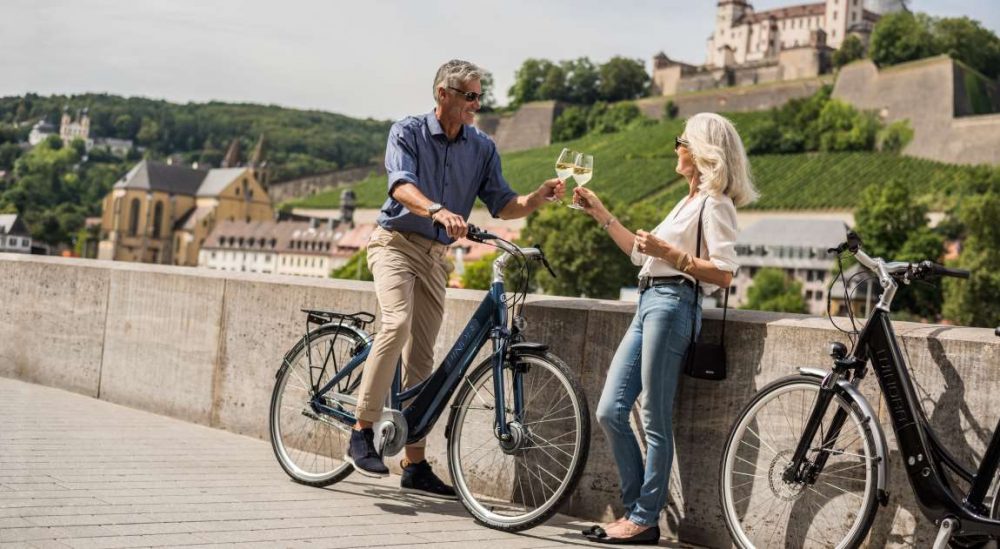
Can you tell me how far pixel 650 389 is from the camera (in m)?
5.07

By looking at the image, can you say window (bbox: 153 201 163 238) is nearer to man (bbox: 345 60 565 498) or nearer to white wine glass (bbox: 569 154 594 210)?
man (bbox: 345 60 565 498)

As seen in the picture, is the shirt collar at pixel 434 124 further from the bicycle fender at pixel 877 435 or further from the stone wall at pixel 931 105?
the stone wall at pixel 931 105

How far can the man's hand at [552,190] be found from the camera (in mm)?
5581

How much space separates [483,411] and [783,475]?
1.40 metres

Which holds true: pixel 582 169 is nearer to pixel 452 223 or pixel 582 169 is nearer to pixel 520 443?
pixel 452 223

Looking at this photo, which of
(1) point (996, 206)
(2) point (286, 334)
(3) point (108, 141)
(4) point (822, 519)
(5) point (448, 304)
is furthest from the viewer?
(3) point (108, 141)

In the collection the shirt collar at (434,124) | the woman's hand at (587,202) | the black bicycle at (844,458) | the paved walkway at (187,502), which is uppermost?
the shirt collar at (434,124)

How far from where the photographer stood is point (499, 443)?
543 centimetres

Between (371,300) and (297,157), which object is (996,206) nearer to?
(371,300)

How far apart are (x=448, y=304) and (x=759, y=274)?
271 feet

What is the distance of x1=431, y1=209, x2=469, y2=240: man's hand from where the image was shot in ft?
16.4

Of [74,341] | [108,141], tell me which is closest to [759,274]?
[108,141]

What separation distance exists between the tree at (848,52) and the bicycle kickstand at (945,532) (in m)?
116

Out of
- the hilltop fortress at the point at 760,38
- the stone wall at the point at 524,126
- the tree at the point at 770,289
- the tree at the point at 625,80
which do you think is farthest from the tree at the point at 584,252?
the tree at the point at 625,80
